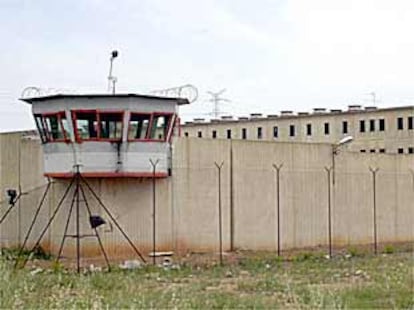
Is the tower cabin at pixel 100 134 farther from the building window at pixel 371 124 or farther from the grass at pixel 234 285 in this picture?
the building window at pixel 371 124

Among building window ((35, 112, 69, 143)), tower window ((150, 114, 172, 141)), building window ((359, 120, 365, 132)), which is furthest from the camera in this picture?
building window ((359, 120, 365, 132))

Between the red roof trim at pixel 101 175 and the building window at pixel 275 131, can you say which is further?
the building window at pixel 275 131

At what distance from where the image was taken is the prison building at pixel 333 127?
324 ft

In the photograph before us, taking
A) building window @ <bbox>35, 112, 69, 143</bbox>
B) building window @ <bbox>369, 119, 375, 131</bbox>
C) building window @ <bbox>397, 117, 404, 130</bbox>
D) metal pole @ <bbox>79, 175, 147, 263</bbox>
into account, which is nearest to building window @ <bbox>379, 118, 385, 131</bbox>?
building window @ <bbox>369, 119, 375, 131</bbox>

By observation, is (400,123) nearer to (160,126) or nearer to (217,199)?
(217,199)

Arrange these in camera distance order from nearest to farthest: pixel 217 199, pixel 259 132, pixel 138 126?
pixel 138 126 → pixel 217 199 → pixel 259 132

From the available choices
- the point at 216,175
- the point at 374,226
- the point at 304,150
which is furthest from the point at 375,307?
the point at 374,226

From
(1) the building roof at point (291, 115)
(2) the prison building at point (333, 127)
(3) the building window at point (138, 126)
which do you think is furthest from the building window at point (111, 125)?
(1) the building roof at point (291, 115)

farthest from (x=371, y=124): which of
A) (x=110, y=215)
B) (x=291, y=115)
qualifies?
(x=110, y=215)

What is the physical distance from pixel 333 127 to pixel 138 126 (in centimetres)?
6693

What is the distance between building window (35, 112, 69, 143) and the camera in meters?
37.2

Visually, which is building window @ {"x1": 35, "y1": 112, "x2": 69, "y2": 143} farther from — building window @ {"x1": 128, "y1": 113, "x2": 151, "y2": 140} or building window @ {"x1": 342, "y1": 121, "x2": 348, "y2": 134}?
building window @ {"x1": 342, "y1": 121, "x2": 348, "y2": 134}

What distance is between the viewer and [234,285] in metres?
25.2

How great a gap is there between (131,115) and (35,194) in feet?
17.8
